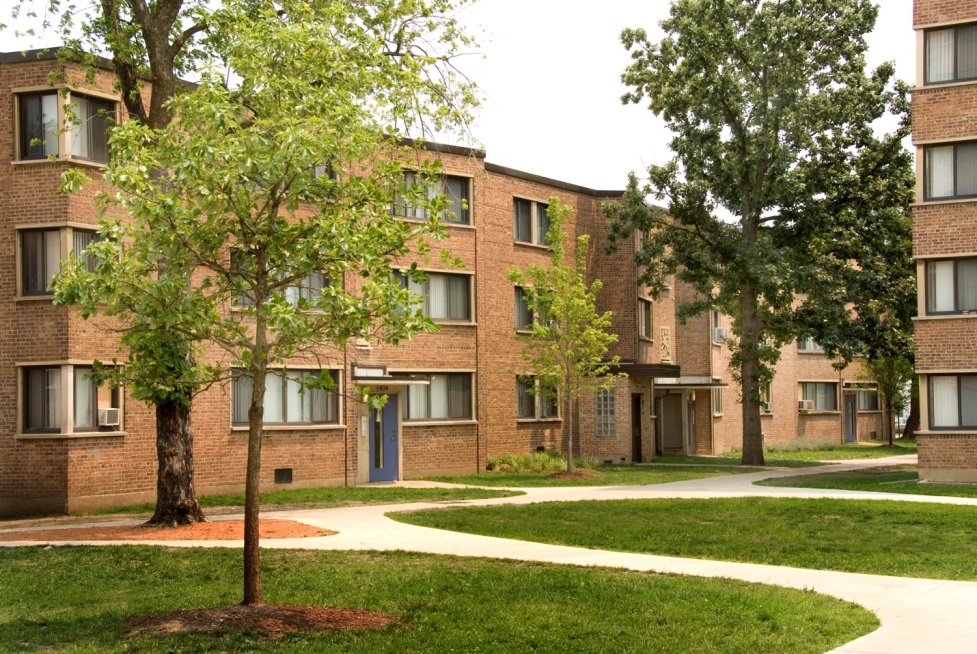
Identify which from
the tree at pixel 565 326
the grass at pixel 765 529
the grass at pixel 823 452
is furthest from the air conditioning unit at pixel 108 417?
the grass at pixel 823 452

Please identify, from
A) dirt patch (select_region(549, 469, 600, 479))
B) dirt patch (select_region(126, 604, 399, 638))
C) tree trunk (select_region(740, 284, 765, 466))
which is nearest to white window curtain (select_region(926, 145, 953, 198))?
tree trunk (select_region(740, 284, 765, 466))

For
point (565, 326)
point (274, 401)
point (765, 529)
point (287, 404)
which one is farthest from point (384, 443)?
point (765, 529)

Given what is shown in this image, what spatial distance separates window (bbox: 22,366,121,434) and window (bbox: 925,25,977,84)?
20.5m

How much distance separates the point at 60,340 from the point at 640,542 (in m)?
13.3

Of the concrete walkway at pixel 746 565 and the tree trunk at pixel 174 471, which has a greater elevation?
the tree trunk at pixel 174 471

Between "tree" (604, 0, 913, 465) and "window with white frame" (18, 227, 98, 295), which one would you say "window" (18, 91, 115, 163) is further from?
"tree" (604, 0, 913, 465)

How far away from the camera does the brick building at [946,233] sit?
2770 centimetres

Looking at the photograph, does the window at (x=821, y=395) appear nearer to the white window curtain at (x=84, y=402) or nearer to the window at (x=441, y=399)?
the window at (x=441, y=399)

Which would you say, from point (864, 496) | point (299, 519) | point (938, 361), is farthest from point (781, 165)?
point (299, 519)

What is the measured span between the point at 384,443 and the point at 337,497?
5.88m

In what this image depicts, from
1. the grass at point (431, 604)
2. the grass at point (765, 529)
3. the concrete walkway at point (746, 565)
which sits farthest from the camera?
the grass at point (765, 529)

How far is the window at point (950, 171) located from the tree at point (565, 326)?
8.73m

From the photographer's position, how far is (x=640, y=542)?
1639 cm

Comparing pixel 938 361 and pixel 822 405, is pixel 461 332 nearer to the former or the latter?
pixel 938 361
